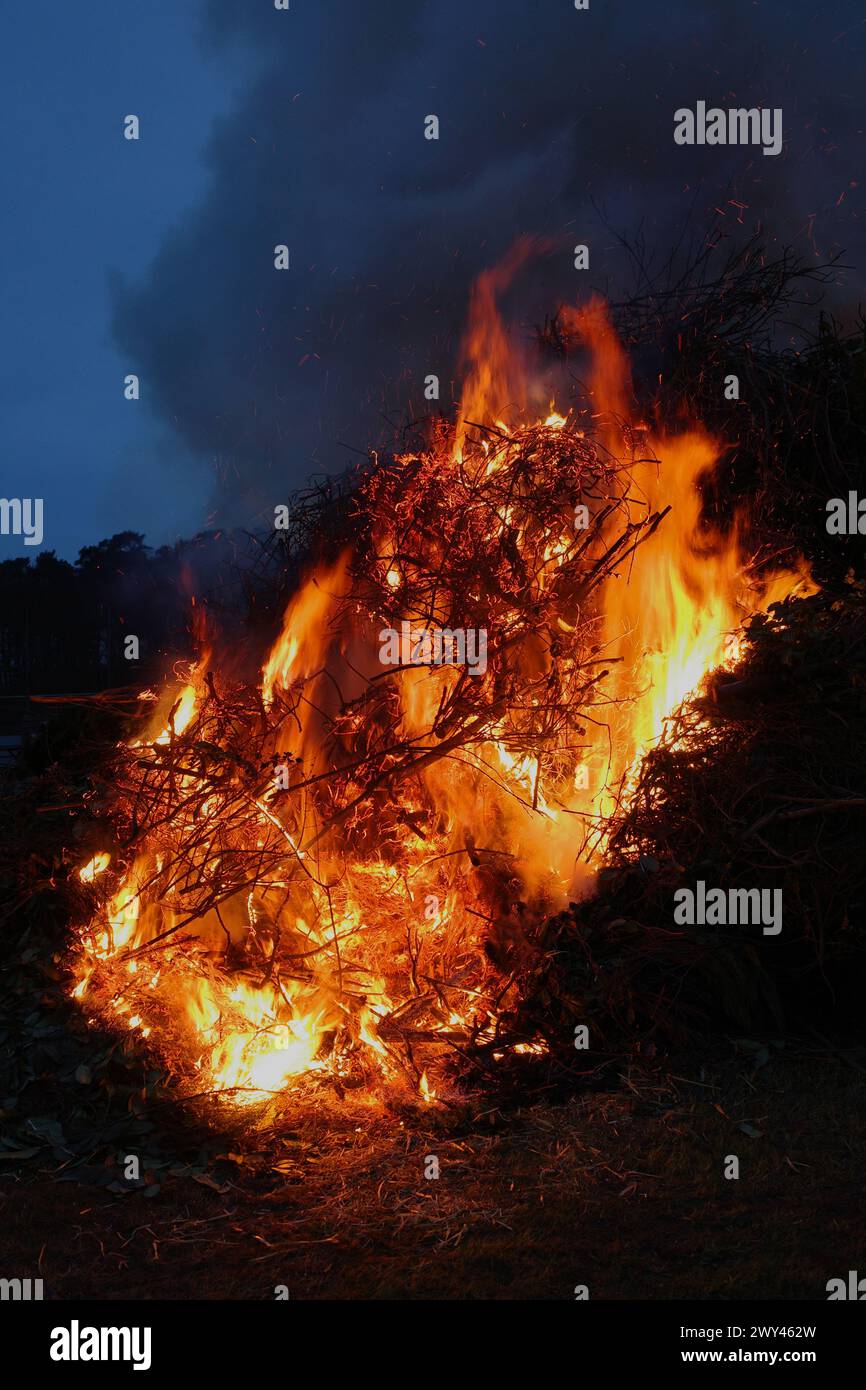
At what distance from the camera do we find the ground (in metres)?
3.44

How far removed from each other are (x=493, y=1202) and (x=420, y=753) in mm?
2933

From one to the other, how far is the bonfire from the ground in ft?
2.09

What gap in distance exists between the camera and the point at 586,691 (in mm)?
6707

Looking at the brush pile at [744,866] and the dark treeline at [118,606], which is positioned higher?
the dark treeline at [118,606]

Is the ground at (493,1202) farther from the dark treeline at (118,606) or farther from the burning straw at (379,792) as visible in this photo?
the dark treeline at (118,606)

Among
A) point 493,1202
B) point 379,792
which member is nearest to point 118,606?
point 379,792

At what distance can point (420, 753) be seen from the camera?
21.1 feet

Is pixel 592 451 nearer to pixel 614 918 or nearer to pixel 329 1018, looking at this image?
pixel 614 918

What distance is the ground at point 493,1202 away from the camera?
11.3 ft

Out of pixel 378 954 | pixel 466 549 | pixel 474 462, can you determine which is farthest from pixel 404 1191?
pixel 474 462

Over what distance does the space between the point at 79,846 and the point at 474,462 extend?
358 cm

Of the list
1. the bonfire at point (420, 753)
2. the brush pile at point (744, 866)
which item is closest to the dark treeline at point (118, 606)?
the bonfire at point (420, 753)

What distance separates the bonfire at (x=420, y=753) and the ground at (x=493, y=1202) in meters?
0.64

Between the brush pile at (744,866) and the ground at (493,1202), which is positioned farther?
the brush pile at (744,866)
